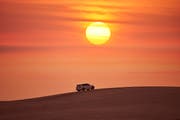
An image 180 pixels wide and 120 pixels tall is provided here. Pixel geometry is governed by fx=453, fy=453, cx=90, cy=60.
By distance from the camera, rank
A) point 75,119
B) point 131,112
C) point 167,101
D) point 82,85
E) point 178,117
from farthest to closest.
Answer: point 82,85 < point 167,101 < point 131,112 < point 75,119 < point 178,117

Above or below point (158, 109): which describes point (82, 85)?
above

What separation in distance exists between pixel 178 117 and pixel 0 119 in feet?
36.1

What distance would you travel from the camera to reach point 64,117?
86.2 ft

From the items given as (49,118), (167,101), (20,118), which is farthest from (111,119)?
(167,101)

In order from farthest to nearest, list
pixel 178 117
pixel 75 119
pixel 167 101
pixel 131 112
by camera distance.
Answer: pixel 167 101 → pixel 131 112 → pixel 75 119 → pixel 178 117

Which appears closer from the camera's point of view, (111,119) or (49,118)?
(111,119)

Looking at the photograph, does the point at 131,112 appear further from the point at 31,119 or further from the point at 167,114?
the point at 31,119

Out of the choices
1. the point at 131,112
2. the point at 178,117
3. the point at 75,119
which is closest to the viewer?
the point at 178,117

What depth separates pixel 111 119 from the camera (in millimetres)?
23953

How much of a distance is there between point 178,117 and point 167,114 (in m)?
1.80

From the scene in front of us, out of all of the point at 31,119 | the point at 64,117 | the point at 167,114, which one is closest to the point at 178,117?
the point at 167,114

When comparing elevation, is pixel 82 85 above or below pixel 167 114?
above

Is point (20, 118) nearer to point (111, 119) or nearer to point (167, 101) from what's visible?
point (111, 119)

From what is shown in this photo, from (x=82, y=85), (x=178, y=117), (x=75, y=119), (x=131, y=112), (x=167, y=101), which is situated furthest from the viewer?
(x=82, y=85)
